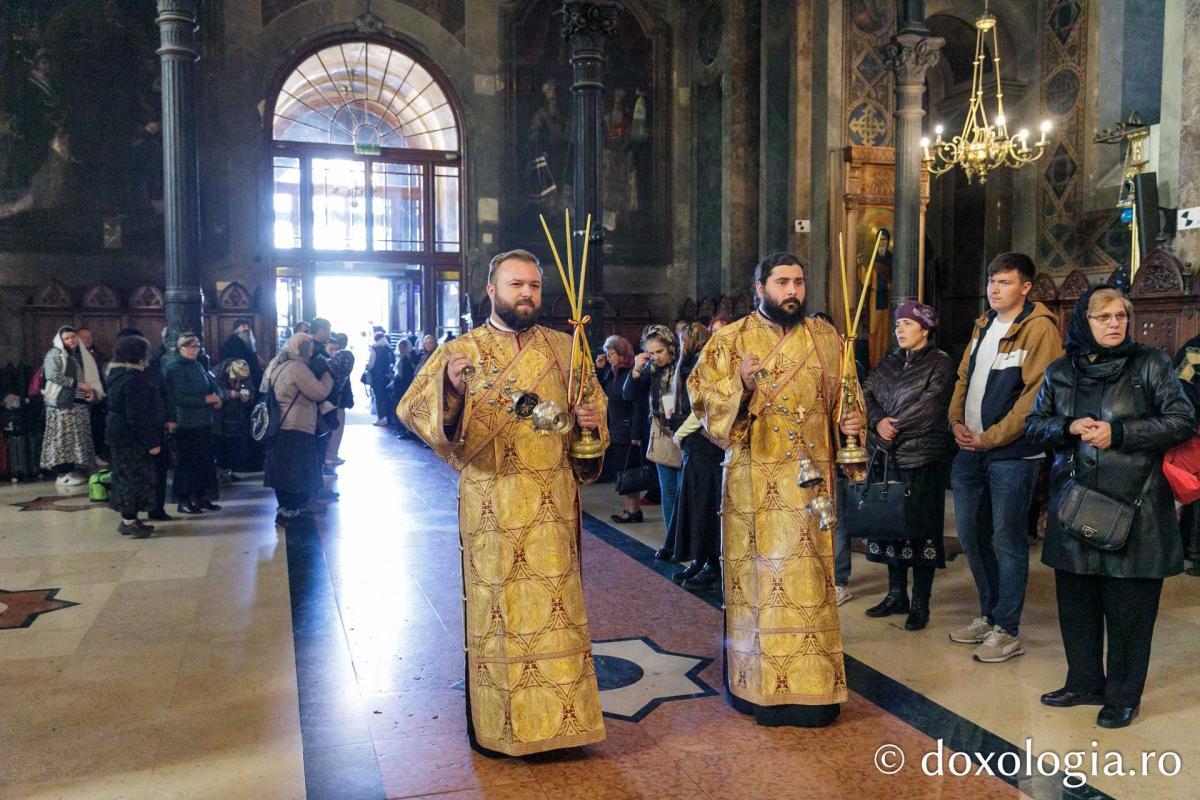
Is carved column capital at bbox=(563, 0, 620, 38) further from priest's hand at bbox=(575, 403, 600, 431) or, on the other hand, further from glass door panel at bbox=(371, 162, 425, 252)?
priest's hand at bbox=(575, 403, 600, 431)

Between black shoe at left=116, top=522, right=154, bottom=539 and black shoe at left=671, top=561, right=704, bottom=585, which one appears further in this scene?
black shoe at left=116, top=522, right=154, bottom=539

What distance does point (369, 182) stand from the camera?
16.0 meters

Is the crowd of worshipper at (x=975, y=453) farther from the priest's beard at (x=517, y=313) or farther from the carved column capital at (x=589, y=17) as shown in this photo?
the carved column capital at (x=589, y=17)

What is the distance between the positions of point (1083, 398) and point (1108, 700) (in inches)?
45.6

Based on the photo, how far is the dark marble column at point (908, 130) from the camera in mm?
10477

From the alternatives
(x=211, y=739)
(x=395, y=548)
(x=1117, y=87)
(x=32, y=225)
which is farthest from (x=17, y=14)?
(x=1117, y=87)

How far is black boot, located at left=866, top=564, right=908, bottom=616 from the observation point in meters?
5.31

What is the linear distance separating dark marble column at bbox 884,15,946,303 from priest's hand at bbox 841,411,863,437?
7547mm

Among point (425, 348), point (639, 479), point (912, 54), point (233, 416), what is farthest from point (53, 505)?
point (912, 54)

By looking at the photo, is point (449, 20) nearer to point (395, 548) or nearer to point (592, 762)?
point (395, 548)

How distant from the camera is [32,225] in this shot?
13.4 m

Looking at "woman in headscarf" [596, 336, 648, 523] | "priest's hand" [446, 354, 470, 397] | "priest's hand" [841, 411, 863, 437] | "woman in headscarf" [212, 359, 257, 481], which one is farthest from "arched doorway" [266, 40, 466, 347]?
"priest's hand" [841, 411, 863, 437]

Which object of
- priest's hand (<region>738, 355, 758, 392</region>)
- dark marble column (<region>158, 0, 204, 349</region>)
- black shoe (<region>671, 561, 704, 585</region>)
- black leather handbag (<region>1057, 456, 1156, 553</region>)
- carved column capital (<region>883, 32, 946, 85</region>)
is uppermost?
carved column capital (<region>883, 32, 946, 85</region>)

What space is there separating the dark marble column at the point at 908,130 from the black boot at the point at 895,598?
5.93m
